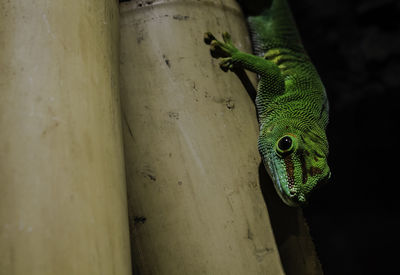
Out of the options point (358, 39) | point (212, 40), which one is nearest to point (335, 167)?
point (358, 39)

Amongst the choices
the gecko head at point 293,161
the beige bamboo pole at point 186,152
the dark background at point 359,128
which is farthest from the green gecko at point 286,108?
the dark background at point 359,128

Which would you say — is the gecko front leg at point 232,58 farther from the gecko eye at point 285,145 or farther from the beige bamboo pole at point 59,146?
the beige bamboo pole at point 59,146

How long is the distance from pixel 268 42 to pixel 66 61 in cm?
177

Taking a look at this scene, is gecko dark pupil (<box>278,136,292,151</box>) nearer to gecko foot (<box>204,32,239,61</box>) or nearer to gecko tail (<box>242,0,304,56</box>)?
gecko foot (<box>204,32,239,61</box>)

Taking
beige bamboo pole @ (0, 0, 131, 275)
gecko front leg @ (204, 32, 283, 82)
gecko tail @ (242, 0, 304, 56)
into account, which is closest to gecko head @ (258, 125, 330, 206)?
gecko front leg @ (204, 32, 283, 82)

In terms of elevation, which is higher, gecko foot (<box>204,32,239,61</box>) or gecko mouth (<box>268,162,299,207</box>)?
gecko foot (<box>204,32,239,61</box>)

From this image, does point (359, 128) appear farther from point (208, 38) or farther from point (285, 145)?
point (208, 38)

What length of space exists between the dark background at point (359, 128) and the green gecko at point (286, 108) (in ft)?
9.96

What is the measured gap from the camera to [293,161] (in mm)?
1537

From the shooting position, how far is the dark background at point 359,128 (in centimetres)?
496

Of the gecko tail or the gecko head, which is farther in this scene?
the gecko tail

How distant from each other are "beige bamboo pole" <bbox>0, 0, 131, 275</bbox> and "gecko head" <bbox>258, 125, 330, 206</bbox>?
0.68 metres

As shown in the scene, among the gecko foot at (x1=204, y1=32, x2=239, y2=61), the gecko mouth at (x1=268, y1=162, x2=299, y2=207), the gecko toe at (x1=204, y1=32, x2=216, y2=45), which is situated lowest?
the gecko mouth at (x1=268, y1=162, x2=299, y2=207)

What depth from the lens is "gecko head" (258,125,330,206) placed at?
4.55 feet
